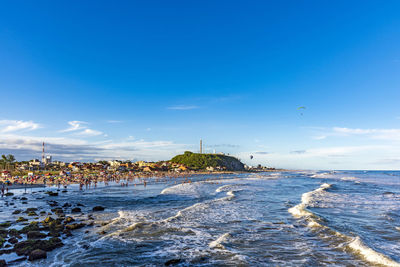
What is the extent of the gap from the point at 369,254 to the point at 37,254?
18.7m

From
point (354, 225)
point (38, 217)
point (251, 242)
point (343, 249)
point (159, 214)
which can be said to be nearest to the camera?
point (343, 249)

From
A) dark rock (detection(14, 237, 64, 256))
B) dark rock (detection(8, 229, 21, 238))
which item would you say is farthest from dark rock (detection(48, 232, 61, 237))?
dark rock (detection(8, 229, 21, 238))

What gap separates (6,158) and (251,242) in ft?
402

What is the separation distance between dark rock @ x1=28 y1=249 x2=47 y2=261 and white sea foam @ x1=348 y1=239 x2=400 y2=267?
17.9 meters

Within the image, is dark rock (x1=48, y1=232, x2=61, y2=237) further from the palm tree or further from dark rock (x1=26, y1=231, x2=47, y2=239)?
the palm tree

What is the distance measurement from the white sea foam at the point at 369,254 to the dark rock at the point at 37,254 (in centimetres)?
1790

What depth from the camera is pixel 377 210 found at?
27.3 meters

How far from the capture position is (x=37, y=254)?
41.3ft

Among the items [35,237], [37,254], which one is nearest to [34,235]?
[35,237]

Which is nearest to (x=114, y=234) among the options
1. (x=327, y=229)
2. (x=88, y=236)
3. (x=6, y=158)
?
(x=88, y=236)

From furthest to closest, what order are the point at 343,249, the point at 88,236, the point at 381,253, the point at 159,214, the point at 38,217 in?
the point at 159,214 < the point at 38,217 < the point at 88,236 < the point at 343,249 < the point at 381,253

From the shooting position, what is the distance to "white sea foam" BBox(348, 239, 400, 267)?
1229 centimetres

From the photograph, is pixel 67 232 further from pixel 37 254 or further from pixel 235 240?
pixel 235 240

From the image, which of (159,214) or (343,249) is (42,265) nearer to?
(159,214)
